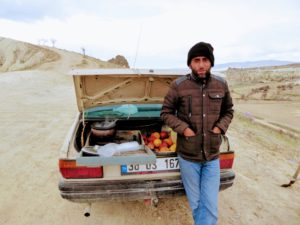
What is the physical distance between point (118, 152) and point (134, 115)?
4.44 ft

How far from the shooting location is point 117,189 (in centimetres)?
278

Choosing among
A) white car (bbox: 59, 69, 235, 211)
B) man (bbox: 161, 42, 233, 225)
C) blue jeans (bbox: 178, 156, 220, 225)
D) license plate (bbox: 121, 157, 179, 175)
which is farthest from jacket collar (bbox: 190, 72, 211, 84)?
license plate (bbox: 121, 157, 179, 175)

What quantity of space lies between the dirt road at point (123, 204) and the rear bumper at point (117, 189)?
675 millimetres

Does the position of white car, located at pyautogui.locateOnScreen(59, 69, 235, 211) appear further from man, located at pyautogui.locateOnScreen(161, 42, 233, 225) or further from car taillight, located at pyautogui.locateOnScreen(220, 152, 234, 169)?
man, located at pyautogui.locateOnScreen(161, 42, 233, 225)

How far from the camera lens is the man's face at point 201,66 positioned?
2.49 metres

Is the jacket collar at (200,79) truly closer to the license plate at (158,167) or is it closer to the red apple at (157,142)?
the license plate at (158,167)

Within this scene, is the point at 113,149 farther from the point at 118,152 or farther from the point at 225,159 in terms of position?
the point at 225,159

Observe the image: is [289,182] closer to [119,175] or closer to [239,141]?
[239,141]

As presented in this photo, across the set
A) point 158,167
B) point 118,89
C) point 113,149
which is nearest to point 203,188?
point 158,167

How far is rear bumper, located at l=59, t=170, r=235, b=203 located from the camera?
2.74 m

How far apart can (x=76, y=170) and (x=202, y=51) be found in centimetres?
177

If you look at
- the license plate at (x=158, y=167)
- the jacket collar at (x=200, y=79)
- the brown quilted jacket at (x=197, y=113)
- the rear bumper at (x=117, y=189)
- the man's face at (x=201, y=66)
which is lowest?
the rear bumper at (x=117, y=189)

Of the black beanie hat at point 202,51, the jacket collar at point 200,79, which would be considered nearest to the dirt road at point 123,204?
the jacket collar at point 200,79

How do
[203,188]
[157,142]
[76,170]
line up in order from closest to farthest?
[203,188] < [76,170] < [157,142]
